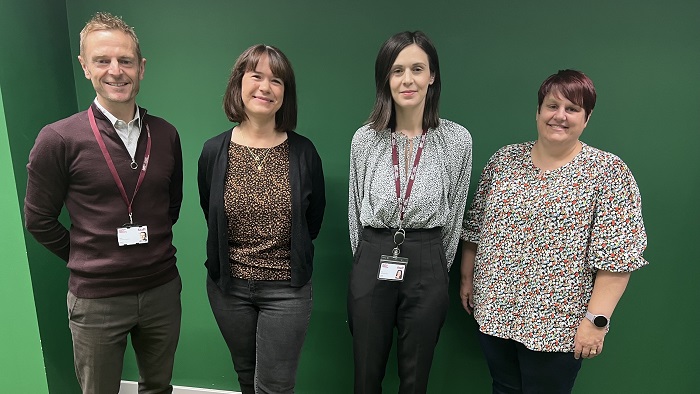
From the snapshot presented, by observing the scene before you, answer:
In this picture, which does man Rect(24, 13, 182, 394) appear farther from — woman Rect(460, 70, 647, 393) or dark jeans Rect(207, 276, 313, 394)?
woman Rect(460, 70, 647, 393)

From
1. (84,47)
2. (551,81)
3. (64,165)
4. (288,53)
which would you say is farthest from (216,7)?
(551,81)

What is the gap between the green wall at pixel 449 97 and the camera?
6.08 feet

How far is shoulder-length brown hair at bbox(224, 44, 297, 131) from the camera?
1579 millimetres

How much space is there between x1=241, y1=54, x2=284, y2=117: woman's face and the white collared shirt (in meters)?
0.42

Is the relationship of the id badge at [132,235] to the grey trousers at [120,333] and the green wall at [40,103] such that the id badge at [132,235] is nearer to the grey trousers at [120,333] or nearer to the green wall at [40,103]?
the grey trousers at [120,333]

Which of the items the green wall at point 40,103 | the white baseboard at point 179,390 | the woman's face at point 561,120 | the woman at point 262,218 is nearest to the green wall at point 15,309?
the green wall at point 40,103

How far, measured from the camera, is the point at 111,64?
147 cm

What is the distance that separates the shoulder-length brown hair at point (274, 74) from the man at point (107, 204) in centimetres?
32

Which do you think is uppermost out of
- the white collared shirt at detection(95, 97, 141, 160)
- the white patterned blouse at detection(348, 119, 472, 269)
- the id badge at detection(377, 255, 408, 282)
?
the white collared shirt at detection(95, 97, 141, 160)

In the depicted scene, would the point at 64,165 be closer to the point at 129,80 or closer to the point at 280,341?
the point at 129,80

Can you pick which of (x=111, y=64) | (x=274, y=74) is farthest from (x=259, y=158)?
(x=111, y=64)

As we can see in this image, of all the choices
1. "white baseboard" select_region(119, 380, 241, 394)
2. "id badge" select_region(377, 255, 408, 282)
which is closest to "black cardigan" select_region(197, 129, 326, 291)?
"id badge" select_region(377, 255, 408, 282)

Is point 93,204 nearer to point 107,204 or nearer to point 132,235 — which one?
point 107,204

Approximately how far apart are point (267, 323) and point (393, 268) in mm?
540
